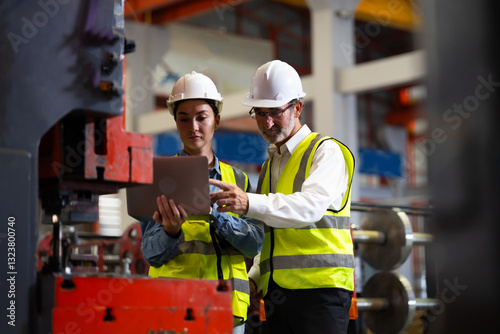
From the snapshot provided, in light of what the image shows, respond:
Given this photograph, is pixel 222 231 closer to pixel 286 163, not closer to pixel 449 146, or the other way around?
pixel 286 163

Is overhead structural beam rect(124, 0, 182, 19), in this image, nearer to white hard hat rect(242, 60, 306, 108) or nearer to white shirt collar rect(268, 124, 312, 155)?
white hard hat rect(242, 60, 306, 108)

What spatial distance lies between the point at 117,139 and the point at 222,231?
1.05m

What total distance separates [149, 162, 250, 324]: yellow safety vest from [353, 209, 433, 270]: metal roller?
252 centimetres

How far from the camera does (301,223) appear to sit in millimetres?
2395

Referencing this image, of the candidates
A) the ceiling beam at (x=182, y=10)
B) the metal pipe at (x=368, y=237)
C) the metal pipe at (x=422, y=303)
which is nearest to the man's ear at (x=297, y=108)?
the metal pipe at (x=368, y=237)

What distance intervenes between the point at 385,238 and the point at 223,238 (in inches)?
119

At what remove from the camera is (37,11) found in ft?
4.63

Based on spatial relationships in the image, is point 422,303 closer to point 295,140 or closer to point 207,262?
point 295,140

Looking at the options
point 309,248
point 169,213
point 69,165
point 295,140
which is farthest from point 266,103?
point 69,165

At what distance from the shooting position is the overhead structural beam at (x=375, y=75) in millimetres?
9602

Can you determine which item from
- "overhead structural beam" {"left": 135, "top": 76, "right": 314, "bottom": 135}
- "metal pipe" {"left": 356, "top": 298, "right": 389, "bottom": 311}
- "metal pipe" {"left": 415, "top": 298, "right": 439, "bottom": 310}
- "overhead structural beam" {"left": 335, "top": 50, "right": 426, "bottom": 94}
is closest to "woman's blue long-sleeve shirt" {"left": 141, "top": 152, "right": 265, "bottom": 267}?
"metal pipe" {"left": 356, "top": 298, "right": 389, "bottom": 311}

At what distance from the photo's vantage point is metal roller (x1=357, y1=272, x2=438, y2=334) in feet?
16.4

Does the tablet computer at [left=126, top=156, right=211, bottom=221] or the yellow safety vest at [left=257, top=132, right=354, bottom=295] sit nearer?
the tablet computer at [left=126, top=156, right=211, bottom=221]

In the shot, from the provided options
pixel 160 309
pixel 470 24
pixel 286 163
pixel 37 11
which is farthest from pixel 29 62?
pixel 286 163
